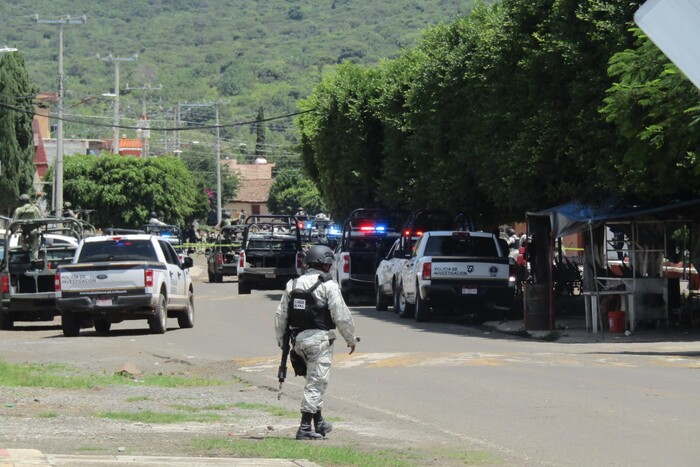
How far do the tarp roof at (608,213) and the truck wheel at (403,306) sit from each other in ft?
16.0

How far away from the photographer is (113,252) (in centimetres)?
2447

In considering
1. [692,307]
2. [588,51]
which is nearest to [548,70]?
[588,51]

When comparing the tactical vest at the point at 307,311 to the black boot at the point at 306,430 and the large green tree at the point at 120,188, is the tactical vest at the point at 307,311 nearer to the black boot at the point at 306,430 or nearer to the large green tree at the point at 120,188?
the black boot at the point at 306,430

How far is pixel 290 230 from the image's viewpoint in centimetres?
4284

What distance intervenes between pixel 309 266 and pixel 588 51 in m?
14.6

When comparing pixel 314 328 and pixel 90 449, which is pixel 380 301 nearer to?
pixel 314 328

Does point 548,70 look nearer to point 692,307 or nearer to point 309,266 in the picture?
point 692,307

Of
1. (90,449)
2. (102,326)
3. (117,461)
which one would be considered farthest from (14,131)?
(117,461)

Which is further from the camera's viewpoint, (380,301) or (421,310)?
(380,301)

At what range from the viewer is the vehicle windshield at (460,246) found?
92.1ft

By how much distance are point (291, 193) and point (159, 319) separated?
10662 cm

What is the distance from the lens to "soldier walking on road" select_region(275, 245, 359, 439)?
10875 mm

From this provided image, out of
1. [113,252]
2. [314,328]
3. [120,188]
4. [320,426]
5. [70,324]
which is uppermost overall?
[120,188]

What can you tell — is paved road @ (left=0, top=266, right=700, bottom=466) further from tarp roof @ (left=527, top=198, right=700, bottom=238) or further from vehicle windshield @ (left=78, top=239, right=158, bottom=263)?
tarp roof @ (left=527, top=198, right=700, bottom=238)
